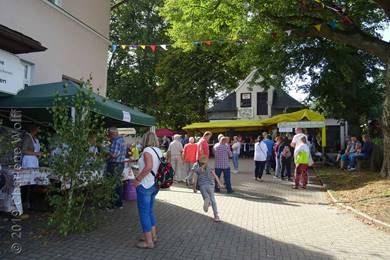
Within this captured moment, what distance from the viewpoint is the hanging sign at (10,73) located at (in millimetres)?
7516

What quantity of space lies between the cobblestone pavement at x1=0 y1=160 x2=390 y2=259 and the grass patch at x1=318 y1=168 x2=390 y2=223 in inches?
23.5

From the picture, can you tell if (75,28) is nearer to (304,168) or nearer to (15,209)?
(15,209)

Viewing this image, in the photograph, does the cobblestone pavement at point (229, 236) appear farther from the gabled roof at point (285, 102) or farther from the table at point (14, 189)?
the gabled roof at point (285, 102)

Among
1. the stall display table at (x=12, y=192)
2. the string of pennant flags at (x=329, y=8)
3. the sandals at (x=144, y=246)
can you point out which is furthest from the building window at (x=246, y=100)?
the sandals at (x=144, y=246)

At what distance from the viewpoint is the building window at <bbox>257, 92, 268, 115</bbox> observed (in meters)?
37.2

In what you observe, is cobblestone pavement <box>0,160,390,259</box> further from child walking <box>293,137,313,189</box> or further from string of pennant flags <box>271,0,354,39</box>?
string of pennant flags <box>271,0,354,39</box>

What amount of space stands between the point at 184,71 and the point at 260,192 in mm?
27061

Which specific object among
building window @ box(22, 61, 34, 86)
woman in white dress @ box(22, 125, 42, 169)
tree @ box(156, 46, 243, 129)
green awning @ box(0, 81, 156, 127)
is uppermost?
tree @ box(156, 46, 243, 129)

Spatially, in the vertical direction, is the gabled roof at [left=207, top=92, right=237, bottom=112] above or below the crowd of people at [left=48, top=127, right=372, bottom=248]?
above

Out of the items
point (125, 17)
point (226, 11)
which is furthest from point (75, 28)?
point (125, 17)

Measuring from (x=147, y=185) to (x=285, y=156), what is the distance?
35.6 feet

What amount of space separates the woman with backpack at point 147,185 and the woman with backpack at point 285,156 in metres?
10.4

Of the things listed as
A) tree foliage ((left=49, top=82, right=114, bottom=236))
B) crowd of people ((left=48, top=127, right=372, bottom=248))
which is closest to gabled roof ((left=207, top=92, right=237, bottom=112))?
crowd of people ((left=48, top=127, right=372, bottom=248))

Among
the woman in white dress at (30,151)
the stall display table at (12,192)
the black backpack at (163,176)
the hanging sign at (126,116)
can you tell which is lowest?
the stall display table at (12,192)
